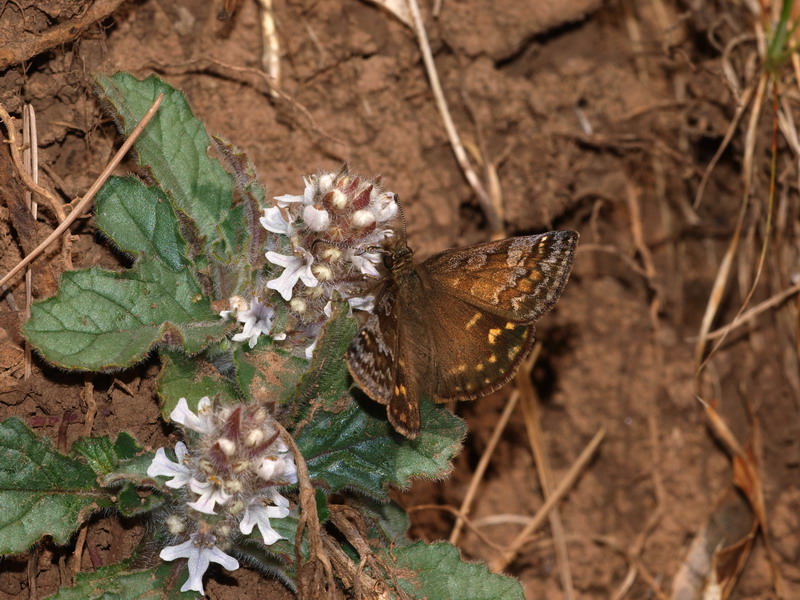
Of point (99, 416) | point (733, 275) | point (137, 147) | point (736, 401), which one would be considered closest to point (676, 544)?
point (736, 401)

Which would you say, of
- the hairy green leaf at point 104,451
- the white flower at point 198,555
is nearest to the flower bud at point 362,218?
the hairy green leaf at point 104,451

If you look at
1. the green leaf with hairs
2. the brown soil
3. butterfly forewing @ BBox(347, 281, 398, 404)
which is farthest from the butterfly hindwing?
the brown soil

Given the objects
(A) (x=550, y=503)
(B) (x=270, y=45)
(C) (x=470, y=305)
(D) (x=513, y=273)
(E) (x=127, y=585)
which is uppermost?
(B) (x=270, y=45)

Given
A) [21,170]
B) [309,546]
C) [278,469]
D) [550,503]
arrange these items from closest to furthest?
[278,469] → [309,546] → [21,170] → [550,503]

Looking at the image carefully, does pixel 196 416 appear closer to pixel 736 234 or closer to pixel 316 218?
pixel 316 218

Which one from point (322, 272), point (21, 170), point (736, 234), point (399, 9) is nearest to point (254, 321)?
point (322, 272)

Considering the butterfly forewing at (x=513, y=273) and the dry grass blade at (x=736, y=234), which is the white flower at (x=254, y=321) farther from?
the dry grass blade at (x=736, y=234)

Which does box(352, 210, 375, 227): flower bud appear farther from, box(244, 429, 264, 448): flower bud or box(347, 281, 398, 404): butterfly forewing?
box(244, 429, 264, 448): flower bud
